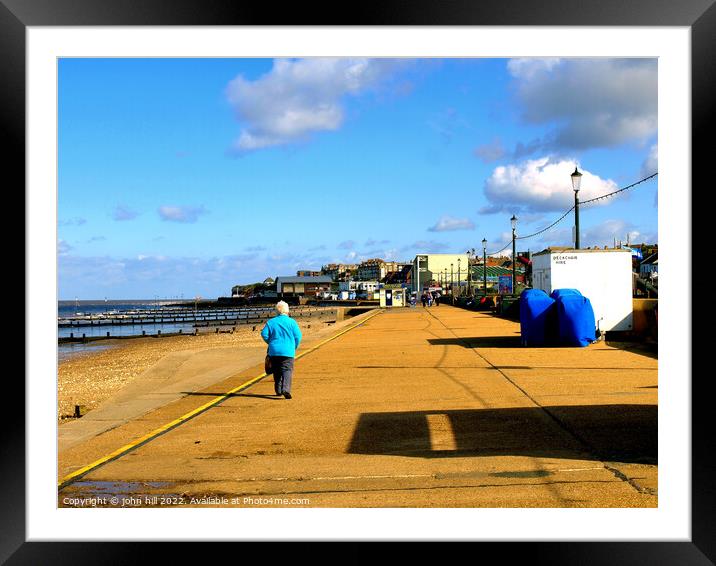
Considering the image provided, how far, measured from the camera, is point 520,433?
306 inches

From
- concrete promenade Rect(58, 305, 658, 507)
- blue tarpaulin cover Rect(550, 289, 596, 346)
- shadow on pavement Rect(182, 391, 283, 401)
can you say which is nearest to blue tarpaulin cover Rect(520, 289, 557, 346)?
blue tarpaulin cover Rect(550, 289, 596, 346)

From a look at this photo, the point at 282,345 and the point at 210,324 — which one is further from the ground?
the point at 282,345

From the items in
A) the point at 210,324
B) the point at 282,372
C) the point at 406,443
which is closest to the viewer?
the point at 406,443

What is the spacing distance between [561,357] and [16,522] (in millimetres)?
12717

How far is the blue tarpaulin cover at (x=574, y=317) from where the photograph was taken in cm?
1723

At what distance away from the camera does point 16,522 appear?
4480 millimetres

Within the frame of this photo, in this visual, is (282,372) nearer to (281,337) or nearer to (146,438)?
(281,337)

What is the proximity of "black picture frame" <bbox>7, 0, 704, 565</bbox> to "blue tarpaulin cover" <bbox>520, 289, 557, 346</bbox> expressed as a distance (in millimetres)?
13103

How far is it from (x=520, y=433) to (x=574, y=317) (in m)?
10.3

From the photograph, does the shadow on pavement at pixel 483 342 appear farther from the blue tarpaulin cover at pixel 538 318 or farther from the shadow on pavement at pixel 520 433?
the shadow on pavement at pixel 520 433

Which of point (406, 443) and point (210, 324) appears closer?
point (406, 443)
